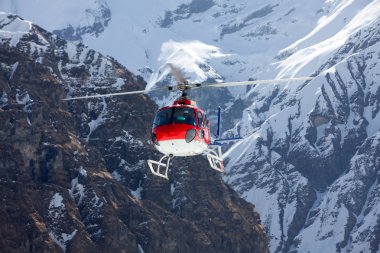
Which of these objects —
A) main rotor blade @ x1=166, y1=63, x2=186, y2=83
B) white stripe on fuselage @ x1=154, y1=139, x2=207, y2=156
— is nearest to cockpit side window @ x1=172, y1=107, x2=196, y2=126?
white stripe on fuselage @ x1=154, y1=139, x2=207, y2=156

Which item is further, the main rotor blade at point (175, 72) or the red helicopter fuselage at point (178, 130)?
the red helicopter fuselage at point (178, 130)

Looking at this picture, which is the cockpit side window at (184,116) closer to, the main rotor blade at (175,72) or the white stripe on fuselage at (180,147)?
the white stripe on fuselage at (180,147)

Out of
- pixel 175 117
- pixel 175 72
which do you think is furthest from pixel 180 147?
pixel 175 72

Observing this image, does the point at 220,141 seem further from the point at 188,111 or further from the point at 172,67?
the point at 172,67

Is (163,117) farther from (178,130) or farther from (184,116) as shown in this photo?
(178,130)

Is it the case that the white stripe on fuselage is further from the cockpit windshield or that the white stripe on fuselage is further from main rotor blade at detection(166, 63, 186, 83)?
main rotor blade at detection(166, 63, 186, 83)

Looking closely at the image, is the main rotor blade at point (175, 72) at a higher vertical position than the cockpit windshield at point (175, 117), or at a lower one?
higher

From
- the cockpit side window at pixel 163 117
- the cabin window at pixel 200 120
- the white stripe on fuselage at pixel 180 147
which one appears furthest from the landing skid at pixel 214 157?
the cockpit side window at pixel 163 117

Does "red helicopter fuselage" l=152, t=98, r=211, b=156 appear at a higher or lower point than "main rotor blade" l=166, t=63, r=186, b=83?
lower
